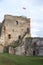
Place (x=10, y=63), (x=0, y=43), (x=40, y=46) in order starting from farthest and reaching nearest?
(x=0, y=43), (x=40, y=46), (x=10, y=63)

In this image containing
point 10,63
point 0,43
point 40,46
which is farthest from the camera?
point 0,43

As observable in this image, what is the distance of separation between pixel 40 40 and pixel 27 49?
3015 millimetres

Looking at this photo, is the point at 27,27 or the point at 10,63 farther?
the point at 27,27

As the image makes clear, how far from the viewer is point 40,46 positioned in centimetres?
4466

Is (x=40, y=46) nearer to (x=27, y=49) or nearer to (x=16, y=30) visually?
(x=27, y=49)

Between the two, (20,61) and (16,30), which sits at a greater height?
(16,30)

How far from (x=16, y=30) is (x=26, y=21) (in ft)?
9.63

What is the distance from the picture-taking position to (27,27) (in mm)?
55000

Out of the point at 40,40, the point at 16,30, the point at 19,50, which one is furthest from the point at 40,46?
the point at 16,30

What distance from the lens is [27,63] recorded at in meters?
28.5

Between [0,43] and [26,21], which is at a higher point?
[26,21]

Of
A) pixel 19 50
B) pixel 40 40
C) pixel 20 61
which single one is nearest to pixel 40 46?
pixel 40 40

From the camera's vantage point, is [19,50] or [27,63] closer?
[27,63]

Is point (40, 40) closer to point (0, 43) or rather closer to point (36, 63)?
point (0, 43)
